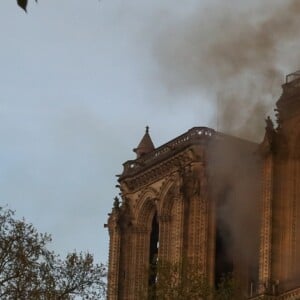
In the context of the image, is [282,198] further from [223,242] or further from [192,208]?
[192,208]

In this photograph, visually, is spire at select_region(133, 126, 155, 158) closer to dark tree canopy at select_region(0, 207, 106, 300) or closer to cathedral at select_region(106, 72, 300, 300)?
cathedral at select_region(106, 72, 300, 300)

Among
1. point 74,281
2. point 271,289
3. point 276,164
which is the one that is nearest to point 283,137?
point 276,164

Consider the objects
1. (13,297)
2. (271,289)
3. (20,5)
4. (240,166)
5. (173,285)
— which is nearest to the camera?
(20,5)

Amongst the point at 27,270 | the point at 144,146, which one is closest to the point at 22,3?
the point at 27,270

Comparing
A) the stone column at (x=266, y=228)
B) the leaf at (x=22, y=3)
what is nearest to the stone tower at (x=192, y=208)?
the stone column at (x=266, y=228)

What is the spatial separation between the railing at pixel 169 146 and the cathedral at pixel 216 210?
5cm

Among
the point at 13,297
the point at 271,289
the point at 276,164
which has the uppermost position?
the point at 276,164

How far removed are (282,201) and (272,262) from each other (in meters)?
2.71

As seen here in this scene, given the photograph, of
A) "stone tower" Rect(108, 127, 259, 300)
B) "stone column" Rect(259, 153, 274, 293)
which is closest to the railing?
"stone tower" Rect(108, 127, 259, 300)

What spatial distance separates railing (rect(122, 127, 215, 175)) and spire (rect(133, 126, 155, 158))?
41 cm

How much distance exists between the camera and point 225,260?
84.4 meters

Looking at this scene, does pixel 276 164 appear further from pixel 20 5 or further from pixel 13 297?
pixel 20 5

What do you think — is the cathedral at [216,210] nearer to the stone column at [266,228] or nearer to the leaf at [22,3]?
the stone column at [266,228]

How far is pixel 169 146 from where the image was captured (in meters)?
88.2
